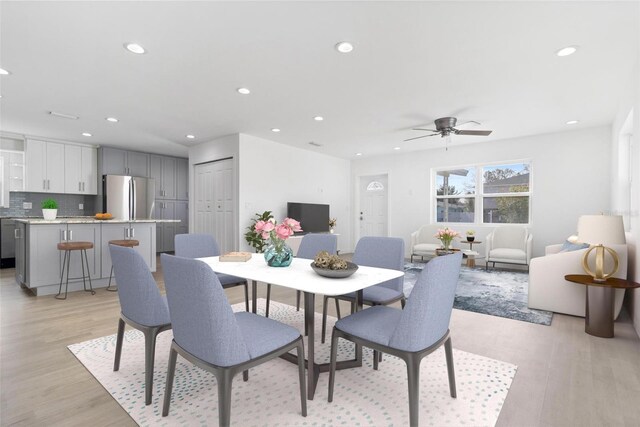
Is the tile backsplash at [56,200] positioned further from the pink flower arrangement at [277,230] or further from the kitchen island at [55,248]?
the pink flower arrangement at [277,230]

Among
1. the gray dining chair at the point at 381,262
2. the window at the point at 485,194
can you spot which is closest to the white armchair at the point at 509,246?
the window at the point at 485,194

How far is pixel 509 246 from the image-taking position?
5.85m

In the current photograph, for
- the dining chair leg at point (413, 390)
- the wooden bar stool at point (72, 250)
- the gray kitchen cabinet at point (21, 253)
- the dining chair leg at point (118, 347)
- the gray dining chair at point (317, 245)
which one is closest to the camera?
the dining chair leg at point (413, 390)

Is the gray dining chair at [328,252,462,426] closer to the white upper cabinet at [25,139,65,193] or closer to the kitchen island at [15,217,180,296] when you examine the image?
the kitchen island at [15,217,180,296]

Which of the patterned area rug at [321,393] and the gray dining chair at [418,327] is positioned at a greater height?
the gray dining chair at [418,327]

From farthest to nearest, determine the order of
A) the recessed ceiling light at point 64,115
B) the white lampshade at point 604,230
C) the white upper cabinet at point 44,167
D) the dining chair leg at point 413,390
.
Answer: the white upper cabinet at point 44,167
the recessed ceiling light at point 64,115
the white lampshade at point 604,230
the dining chair leg at point 413,390

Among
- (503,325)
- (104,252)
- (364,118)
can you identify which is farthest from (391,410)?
(104,252)

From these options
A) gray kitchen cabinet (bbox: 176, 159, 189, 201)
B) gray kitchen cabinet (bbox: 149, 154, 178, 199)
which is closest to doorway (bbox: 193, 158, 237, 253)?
gray kitchen cabinet (bbox: 149, 154, 178, 199)

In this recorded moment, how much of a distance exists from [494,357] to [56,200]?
792cm

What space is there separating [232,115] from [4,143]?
469 cm

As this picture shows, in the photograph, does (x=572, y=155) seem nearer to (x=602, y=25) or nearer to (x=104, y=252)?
(x=602, y=25)

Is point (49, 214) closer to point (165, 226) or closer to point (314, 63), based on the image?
point (165, 226)

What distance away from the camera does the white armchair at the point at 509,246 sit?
17.3 ft

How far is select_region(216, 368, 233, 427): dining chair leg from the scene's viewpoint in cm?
128
